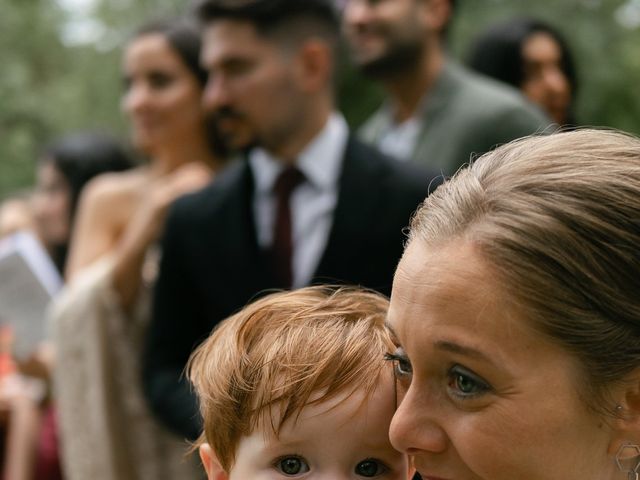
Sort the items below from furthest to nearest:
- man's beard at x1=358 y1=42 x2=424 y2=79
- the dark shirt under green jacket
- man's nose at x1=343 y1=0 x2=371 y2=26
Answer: man's nose at x1=343 y1=0 x2=371 y2=26, man's beard at x1=358 y1=42 x2=424 y2=79, the dark shirt under green jacket

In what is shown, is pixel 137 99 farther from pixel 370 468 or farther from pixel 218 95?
pixel 370 468

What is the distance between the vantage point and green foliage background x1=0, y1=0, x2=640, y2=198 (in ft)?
39.9

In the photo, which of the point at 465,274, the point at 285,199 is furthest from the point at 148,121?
the point at 465,274

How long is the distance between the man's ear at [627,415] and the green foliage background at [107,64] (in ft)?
28.2

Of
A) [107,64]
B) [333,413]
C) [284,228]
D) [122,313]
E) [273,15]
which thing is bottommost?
[107,64]

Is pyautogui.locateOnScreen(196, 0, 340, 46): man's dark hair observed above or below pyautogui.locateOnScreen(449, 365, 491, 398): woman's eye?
below

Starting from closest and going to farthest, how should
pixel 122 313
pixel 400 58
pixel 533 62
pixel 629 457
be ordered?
pixel 629 457, pixel 122 313, pixel 400 58, pixel 533 62

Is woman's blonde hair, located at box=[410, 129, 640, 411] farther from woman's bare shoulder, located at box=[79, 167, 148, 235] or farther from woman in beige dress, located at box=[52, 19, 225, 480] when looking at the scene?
woman's bare shoulder, located at box=[79, 167, 148, 235]

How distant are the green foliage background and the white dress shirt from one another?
20.3 feet

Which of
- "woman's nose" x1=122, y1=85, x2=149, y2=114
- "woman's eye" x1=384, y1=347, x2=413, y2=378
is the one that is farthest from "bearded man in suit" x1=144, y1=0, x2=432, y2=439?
"woman's eye" x1=384, y1=347, x2=413, y2=378

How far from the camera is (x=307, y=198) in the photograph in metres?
4.00

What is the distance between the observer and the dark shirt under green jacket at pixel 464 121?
4250 mm

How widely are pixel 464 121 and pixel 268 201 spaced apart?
805 millimetres

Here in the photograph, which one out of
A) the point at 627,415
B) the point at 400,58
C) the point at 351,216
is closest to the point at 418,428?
the point at 627,415
